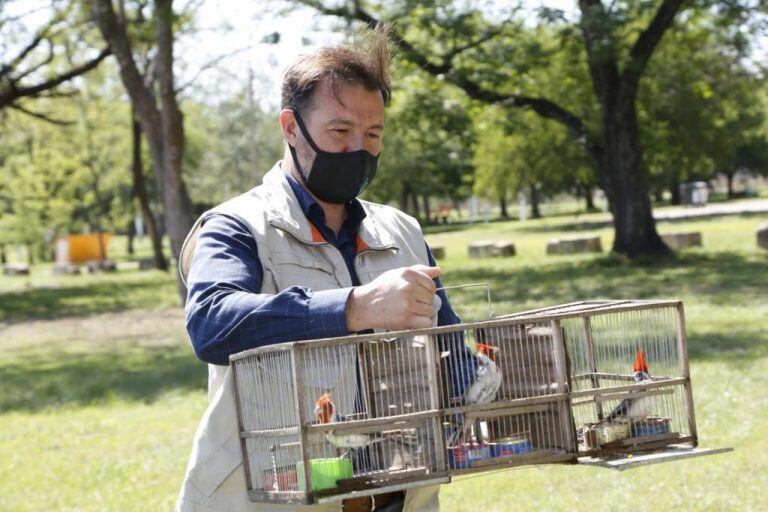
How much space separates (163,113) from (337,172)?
1973 centimetres

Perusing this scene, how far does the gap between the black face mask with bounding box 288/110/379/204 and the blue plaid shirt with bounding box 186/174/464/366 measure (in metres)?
0.30

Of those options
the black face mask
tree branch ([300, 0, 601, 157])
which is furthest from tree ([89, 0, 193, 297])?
the black face mask

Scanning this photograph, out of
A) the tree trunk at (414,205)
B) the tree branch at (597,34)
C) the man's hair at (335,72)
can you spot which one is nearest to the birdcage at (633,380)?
the man's hair at (335,72)

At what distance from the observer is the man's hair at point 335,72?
357cm

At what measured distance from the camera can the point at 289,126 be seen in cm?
374

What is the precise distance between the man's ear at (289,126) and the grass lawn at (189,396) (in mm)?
2705

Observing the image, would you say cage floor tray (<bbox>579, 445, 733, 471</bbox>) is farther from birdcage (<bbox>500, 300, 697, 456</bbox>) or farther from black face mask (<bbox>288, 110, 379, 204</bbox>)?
black face mask (<bbox>288, 110, 379, 204</bbox>)

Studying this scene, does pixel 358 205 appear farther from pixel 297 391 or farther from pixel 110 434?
pixel 110 434

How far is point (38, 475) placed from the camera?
10242mm

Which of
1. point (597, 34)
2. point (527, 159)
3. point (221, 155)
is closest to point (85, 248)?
point (221, 155)

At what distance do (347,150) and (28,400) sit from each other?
12.4 metres

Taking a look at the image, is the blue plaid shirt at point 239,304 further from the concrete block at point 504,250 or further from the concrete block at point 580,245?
the concrete block at point 504,250

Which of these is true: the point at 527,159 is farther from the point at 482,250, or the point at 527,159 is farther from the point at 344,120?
the point at 344,120

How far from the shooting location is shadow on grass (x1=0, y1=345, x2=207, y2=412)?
14852 mm
